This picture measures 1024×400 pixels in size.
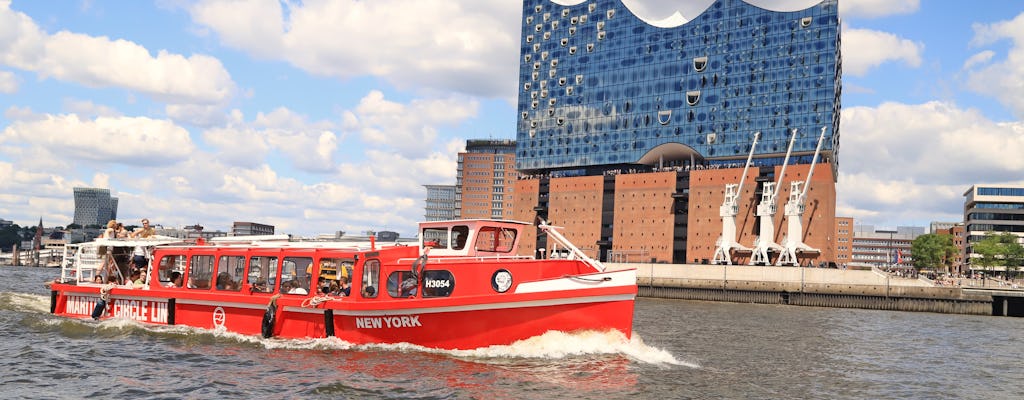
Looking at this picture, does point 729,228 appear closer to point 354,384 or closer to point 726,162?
point 726,162

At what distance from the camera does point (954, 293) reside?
62312 mm

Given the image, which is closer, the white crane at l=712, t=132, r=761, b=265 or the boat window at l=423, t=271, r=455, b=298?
the boat window at l=423, t=271, r=455, b=298

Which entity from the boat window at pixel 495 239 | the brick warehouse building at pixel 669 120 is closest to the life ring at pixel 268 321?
the boat window at pixel 495 239

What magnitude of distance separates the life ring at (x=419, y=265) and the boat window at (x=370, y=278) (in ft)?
3.69

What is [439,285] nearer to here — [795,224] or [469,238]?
[469,238]

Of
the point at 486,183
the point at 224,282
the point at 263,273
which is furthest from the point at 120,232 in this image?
the point at 486,183

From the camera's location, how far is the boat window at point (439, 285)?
1908cm

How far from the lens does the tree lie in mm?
129875

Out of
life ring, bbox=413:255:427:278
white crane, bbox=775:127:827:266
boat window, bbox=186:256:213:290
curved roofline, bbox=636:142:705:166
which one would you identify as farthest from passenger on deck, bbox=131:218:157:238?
curved roofline, bbox=636:142:705:166

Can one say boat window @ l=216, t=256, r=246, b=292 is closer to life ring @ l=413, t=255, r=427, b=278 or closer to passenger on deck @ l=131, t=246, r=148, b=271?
passenger on deck @ l=131, t=246, r=148, b=271

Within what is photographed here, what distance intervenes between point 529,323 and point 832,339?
62.4 feet

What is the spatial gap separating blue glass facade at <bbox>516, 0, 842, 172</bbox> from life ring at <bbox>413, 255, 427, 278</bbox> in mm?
77454

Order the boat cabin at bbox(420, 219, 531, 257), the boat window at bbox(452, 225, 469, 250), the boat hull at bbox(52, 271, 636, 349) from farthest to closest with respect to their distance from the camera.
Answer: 1. the boat window at bbox(452, 225, 469, 250)
2. the boat cabin at bbox(420, 219, 531, 257)
3. the boat hull at bbox(52, 271, 636, 349)

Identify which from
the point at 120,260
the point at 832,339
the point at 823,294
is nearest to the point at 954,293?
the point at 823,294
